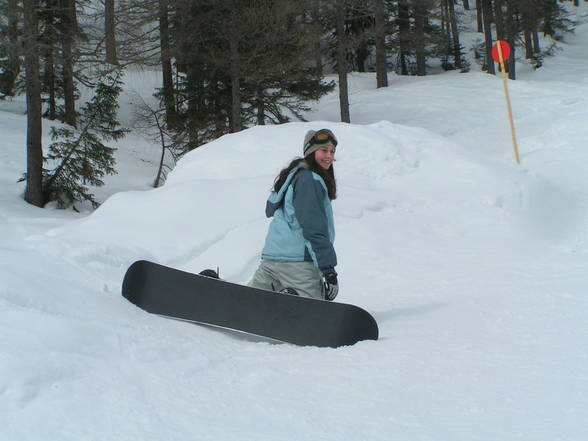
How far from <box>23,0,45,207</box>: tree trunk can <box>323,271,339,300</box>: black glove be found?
1073 centimetres

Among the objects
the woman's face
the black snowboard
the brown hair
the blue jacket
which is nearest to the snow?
the black snowboard

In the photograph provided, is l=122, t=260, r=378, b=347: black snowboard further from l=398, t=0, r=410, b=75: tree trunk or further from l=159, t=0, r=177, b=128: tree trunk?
l=398, t=0, r=410, b=75: tree trunk

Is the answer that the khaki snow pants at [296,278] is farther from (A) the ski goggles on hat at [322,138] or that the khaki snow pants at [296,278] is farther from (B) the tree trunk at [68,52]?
(B) the tree trunk at [68,52]

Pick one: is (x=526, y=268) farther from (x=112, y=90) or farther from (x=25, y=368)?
(x=112, y=90)

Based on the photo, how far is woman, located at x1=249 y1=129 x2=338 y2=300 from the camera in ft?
13.9

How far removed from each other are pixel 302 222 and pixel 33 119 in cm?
1087

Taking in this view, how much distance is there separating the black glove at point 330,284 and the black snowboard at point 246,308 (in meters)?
0.24

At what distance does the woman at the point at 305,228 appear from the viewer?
4.25 m

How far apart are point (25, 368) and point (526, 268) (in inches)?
197

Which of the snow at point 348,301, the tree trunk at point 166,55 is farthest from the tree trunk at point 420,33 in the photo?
the snow at point 348,301

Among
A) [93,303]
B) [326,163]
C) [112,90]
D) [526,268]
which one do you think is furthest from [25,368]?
[112,90]

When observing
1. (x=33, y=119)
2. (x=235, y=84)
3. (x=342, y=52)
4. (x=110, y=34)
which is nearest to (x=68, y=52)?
(x=110, y=34)

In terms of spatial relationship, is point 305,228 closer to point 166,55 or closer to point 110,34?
point 110,34

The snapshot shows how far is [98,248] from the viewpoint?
6.15 meters
